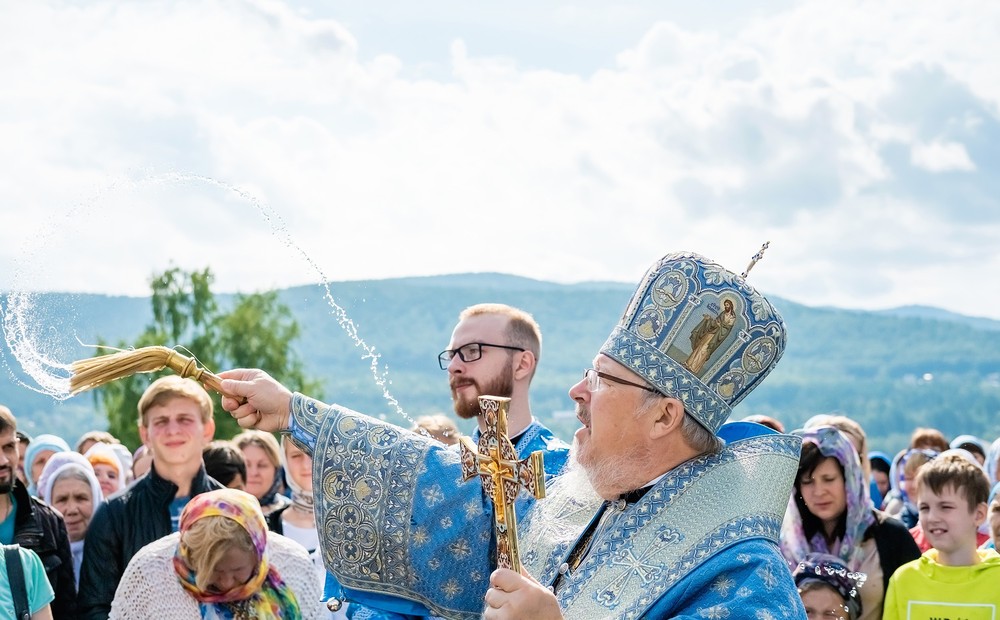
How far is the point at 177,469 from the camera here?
7.16 metres

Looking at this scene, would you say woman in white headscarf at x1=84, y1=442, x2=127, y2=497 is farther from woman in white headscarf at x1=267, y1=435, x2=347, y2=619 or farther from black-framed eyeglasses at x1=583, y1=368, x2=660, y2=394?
black-framed eyeglasses at x1=583, y1=368, x2=660, y2=394

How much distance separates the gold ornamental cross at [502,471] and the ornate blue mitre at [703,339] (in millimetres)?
534

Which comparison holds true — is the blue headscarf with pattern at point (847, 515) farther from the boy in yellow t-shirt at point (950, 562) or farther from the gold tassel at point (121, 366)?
the gold tassel at point (121, 366)

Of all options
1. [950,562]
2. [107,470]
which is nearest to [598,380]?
[950,562]

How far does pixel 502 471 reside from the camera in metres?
3.35

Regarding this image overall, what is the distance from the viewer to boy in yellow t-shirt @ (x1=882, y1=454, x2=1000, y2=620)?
6.69 metres

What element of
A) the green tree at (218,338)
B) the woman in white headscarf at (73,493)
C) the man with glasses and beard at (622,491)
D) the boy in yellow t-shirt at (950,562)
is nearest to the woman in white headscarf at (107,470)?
the woman in white headscarf at (73,493)

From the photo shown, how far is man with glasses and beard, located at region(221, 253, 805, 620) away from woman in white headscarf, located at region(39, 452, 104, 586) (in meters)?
4.50

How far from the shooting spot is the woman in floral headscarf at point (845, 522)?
23.4 feet

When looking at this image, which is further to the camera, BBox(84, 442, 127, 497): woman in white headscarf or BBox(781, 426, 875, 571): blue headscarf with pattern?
BBox(84, 442, 127, 497): woman in white headscarf

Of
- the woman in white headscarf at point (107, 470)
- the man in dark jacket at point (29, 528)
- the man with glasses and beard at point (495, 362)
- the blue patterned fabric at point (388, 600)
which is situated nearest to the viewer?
the blue patterned fabric at point (388, 600)

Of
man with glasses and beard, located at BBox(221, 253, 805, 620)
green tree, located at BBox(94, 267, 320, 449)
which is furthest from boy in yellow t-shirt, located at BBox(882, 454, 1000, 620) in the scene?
green tree, located at BBox(94, 267, 320, 449)

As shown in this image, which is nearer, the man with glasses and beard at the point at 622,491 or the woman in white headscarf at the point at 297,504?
the man with glasses and beard at the point at 622,491

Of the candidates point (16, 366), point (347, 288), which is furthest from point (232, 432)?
point (347, 288)
